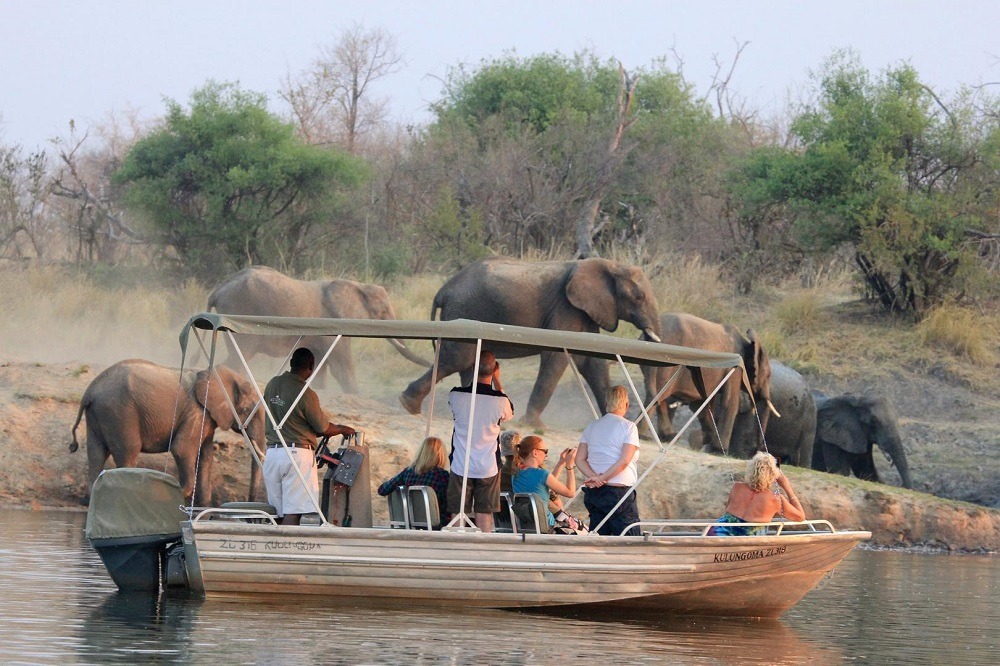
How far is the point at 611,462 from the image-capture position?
1174 cm

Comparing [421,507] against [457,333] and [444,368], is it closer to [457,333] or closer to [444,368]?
[457,333]

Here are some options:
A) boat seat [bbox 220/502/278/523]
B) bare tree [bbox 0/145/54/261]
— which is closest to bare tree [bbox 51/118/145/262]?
bare tree [bbox 0/145/54/261]

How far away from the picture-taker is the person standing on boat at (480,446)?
11.4 meters

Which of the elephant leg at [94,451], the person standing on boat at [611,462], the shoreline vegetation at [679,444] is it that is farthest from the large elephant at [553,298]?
the person standing on boat at [611,462]

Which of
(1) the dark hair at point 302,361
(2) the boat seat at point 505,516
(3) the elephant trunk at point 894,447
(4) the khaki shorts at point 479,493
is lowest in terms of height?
(3) the elephant trunk at point 894,447

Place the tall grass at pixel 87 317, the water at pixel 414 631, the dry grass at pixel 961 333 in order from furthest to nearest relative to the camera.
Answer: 1. the dry grass at pixel 961 333
2. the tall grass at pixel 87 317
3. the water at pixel 414 631

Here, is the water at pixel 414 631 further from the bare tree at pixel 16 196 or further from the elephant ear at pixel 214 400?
the bare tree at pixel 16 196

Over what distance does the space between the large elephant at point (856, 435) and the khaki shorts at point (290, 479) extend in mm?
12089

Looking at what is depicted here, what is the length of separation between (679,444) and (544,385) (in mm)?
3037

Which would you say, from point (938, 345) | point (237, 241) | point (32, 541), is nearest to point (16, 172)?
point (237, 241)

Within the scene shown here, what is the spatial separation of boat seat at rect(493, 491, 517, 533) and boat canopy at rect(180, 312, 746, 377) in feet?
3.77

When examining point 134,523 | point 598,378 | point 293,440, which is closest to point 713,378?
point 598,378

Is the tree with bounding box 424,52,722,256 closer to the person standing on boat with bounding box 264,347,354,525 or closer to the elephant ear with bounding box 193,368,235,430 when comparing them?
the elephant ear with bounding box 193,368,235,430

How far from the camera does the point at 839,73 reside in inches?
1147
